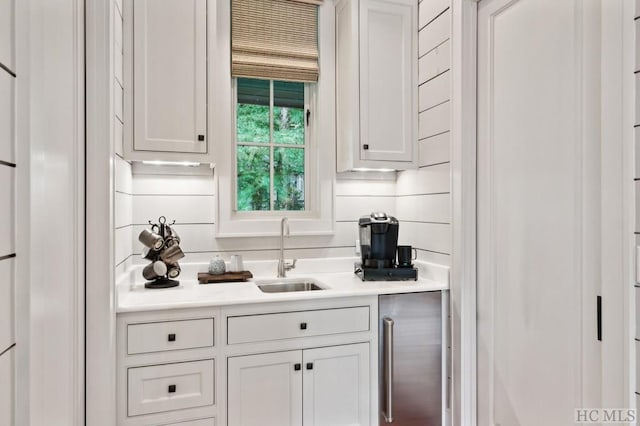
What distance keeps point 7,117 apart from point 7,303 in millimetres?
313

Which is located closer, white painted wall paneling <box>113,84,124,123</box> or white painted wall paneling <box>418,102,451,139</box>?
white painted wall paneling <box>113,84,124,123</box>

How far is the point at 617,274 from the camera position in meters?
1.25

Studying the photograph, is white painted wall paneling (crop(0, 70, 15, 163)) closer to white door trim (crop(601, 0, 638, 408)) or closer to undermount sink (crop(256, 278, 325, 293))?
white door trim (crop(601, 0, 638, 408))

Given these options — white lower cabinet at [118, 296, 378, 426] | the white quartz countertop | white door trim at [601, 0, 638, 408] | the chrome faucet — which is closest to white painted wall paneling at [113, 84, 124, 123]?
the white quartz countertop

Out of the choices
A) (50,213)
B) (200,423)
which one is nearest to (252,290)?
(200,423)

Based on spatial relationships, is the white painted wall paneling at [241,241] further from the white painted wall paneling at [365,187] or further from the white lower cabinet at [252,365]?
the white lower cabinet at [252,365]

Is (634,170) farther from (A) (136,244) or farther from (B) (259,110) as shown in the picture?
(A) (136,244)

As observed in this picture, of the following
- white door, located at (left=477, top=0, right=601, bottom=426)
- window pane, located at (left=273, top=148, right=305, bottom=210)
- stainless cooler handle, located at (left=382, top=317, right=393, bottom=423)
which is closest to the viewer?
white door, located at (left=477, top=0, right=601, bottom=426)

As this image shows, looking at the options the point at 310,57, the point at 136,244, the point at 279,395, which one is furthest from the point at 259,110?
the point at 279,395

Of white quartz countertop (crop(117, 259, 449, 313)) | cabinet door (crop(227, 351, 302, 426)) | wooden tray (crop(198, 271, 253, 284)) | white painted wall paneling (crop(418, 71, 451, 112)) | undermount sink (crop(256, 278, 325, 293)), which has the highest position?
white painted wall paneling (crop(418, 71, 451, 112))

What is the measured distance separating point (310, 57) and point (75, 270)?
1.80 metres

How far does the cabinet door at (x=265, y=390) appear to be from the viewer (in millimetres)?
1787

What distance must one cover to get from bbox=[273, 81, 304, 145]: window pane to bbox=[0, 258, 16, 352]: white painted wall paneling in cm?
196

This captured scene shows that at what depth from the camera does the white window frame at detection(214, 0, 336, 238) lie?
7.58 feet
